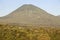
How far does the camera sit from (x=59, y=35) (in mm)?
27797

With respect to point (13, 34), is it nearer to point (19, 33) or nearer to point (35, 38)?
point (19, 33)

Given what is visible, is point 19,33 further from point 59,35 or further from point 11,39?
point 59,35

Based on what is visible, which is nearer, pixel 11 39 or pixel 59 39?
pixel 11 39

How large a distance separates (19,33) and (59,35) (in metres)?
7.24

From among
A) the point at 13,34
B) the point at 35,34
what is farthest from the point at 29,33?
the point at 13,34

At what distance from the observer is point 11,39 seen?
82.3ft

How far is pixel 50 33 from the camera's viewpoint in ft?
92.2

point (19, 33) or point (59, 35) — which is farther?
point (59, 35)

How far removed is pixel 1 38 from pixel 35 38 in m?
5.72

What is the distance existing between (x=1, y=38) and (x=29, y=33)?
4916 millimetres

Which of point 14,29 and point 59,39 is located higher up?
point 14,29

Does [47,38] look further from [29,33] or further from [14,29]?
[14,29]

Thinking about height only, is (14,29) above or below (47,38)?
above

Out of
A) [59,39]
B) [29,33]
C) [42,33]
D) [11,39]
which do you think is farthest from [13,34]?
[59,39]
